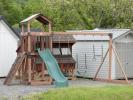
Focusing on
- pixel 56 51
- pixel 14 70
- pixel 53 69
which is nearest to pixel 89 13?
pixel 56 51

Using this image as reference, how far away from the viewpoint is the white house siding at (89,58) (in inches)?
1166

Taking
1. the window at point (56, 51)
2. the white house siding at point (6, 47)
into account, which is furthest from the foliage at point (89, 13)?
the window at point (56, 51)

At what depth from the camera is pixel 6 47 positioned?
31.1 metres

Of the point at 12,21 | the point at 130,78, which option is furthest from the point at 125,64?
the point at 12,21

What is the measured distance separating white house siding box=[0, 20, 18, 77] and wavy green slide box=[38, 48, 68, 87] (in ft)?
17.0

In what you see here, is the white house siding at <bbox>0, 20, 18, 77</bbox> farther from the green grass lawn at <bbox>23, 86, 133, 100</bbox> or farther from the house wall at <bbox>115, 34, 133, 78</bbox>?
the green grass lawn at <bbox>23, 86, 133, 100</bbox>

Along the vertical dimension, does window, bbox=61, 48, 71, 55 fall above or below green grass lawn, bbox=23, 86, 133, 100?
above

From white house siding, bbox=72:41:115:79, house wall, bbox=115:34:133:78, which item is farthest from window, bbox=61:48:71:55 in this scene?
house wall, bbox=115:34:133:78

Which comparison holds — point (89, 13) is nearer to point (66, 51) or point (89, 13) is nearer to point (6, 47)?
point (6, 47)

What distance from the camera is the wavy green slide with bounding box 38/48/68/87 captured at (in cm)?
2420

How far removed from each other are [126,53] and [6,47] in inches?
301

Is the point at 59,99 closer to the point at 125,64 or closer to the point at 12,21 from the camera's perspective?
the point at 125,64

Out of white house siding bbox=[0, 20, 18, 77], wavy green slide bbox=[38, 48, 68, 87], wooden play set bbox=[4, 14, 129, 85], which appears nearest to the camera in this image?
wavy green slide bbox=[38, 48, 68, 87]

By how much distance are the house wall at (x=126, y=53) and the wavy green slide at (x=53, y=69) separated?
15.6 ft
